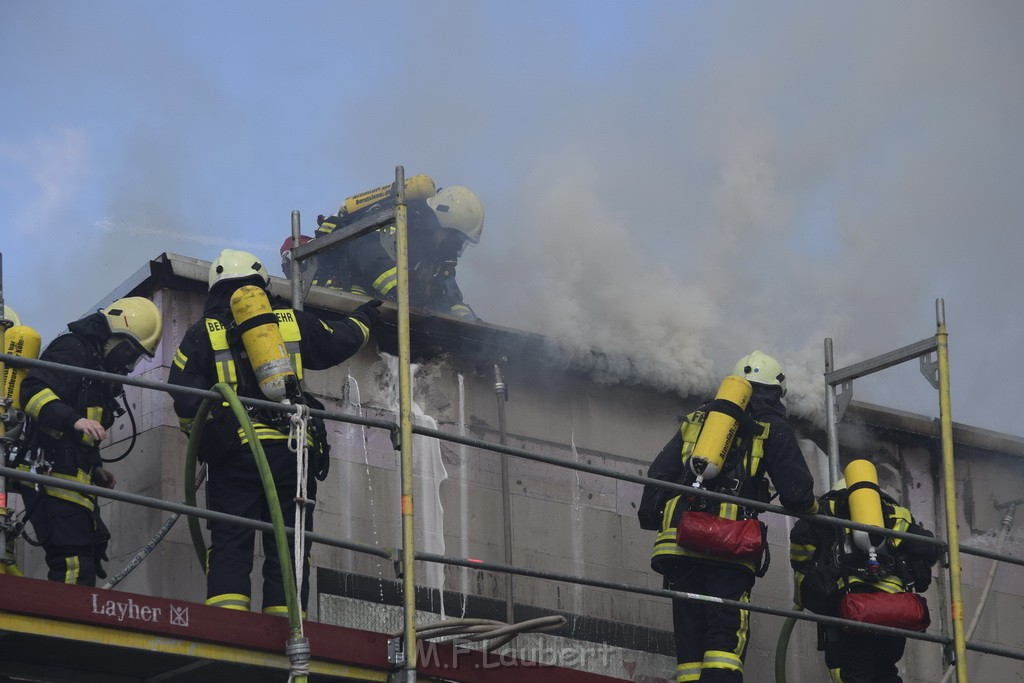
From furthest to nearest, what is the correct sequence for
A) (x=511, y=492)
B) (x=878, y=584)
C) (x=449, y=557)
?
(x=511, y=492), (x=878, y=584), (x=449, y=557)

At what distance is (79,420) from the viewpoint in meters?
7.59

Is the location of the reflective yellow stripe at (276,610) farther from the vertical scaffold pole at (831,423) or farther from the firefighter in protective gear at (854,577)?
the vertical scaffold pole at (831,423)

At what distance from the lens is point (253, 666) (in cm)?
629

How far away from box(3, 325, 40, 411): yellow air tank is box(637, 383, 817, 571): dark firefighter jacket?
3.21 meters

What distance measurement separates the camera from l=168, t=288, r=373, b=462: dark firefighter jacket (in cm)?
710

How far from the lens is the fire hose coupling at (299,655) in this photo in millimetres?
6008

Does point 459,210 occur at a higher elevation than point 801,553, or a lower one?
higher

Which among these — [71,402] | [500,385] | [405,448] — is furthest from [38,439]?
[500,385]

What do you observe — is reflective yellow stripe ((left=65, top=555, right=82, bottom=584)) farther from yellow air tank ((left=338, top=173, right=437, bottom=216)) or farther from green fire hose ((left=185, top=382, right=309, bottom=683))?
yellow air tank ((left=338, top=173, right=437, bottom=216))

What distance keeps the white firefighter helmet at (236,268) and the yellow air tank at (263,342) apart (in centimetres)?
42

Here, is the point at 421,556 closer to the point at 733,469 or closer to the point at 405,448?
the point at 405,448

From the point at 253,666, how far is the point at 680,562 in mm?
2688

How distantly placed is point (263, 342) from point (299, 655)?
1552 mm

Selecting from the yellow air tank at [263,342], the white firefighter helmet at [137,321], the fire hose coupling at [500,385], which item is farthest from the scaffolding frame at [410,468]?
the fire hose coupling at [500,385]
